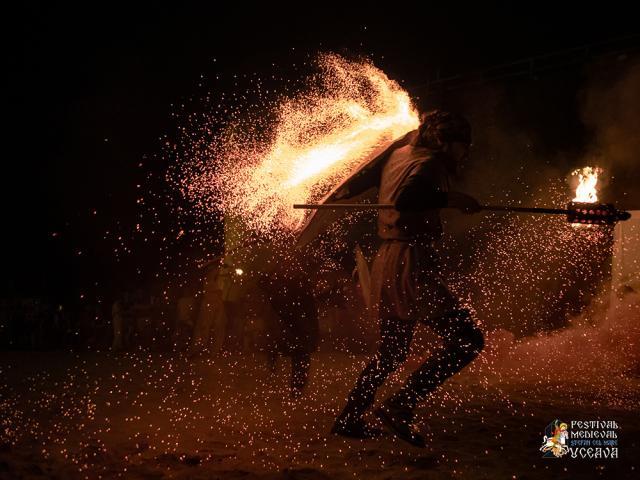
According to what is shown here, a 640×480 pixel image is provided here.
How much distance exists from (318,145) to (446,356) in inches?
102

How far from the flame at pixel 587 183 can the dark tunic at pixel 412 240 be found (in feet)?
17.6

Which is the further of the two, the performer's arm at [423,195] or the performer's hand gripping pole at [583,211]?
the performer's hand gripping pole at [583,211]

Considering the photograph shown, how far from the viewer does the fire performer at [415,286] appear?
3.52 meters

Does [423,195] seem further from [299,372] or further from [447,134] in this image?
[299,372]

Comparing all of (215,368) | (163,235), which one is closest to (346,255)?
(215,368)

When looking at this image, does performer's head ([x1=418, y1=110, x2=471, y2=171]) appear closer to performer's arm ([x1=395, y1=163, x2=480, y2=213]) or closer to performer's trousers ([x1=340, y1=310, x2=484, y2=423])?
performer's arm ([x1=395, y1=163, x2=480, y2=213])

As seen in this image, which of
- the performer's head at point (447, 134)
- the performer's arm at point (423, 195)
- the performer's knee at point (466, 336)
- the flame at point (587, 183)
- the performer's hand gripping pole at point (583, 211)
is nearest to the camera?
the performer's arm at point (423, 195)

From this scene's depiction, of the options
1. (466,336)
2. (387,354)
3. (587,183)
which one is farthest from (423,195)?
(587,183)

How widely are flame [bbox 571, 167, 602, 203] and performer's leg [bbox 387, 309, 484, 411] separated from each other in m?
5.49

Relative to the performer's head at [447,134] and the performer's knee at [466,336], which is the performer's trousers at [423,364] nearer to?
the performer's knee at [466,336]

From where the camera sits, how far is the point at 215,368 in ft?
23.1

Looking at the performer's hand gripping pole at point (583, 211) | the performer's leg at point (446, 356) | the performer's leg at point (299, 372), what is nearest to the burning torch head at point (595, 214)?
the performer's hand gripping pole at point (583, 211)

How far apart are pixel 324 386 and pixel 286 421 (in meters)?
1.50

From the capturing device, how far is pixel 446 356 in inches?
140
